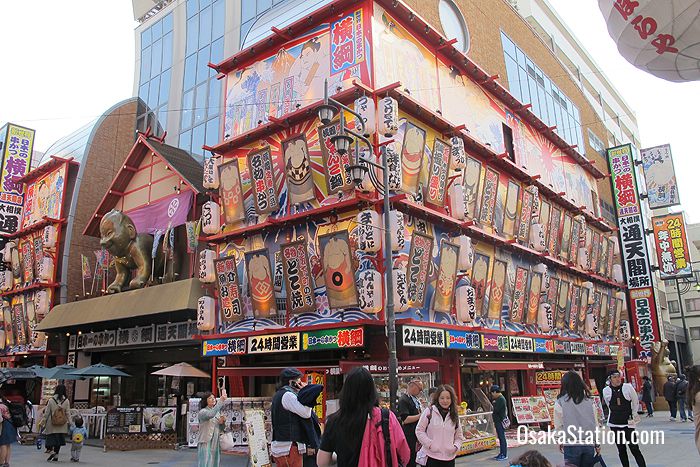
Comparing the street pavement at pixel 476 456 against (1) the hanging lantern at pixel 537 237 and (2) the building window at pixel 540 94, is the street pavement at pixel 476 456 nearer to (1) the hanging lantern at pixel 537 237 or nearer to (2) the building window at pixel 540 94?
(1) the hanging lantern at pixel 537 237

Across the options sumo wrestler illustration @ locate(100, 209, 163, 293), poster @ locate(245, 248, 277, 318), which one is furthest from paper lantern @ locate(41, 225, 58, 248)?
poster @ locate(245, 248, 277, 318)

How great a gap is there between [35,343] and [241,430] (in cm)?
1612

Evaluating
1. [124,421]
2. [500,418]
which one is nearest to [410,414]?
[500,418]

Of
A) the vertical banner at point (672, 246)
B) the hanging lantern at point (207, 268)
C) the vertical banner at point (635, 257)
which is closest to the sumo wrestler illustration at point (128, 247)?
the hanging lantern at point (207, 268)

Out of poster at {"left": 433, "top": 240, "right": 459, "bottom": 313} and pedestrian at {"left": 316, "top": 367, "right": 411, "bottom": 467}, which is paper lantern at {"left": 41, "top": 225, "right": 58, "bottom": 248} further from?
pedestrian at {"left": 316, "top": 367, "right": 411, "bottom": 467}

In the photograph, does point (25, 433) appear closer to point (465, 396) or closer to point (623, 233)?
point (465, 396)

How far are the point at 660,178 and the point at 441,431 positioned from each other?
105ft

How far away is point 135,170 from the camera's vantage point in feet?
85.7

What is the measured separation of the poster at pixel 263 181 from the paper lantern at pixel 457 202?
5626 mm

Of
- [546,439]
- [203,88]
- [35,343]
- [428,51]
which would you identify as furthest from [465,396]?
[203,88]

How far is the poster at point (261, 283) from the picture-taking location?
59.6 ft

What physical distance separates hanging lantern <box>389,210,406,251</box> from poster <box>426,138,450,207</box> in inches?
94.2

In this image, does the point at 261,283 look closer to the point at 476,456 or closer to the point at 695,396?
the point at 476,456

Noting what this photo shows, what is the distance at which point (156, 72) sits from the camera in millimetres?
37406
